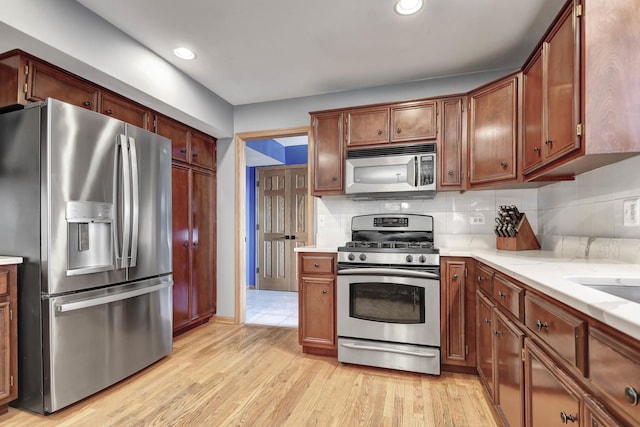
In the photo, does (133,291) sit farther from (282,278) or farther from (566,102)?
(282,278)

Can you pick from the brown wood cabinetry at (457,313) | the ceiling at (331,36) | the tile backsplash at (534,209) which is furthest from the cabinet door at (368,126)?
Result: the brown wood cabinetry at (457,313)

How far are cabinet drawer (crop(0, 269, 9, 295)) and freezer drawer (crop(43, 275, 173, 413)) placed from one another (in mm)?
216

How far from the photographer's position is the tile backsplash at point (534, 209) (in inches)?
65.4

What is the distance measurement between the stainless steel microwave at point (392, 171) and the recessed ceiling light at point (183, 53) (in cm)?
150

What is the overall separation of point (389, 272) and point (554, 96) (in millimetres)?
1490

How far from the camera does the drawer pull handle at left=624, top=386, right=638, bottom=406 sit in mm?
659

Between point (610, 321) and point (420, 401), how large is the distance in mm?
1611

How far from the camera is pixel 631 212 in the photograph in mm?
1550

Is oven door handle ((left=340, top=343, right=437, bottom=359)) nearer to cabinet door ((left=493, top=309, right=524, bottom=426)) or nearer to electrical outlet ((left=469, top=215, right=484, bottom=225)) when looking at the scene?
cabinet door ((left=493, top=309, right=524, bottom=426))

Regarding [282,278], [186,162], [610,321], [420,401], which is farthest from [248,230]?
[610,321]

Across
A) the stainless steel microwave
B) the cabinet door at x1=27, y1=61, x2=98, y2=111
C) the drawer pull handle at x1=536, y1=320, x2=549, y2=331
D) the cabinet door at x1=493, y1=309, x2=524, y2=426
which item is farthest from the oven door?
the cabinet door at x1=27, y1=61, x2=98, y2=111

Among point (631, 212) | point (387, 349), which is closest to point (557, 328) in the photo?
point (631, 212)

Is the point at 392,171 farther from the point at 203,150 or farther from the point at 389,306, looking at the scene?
the point at 203,150

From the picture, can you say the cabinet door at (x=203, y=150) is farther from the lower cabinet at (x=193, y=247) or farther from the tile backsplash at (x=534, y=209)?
the tile backsplash at (x=534, y=209)
